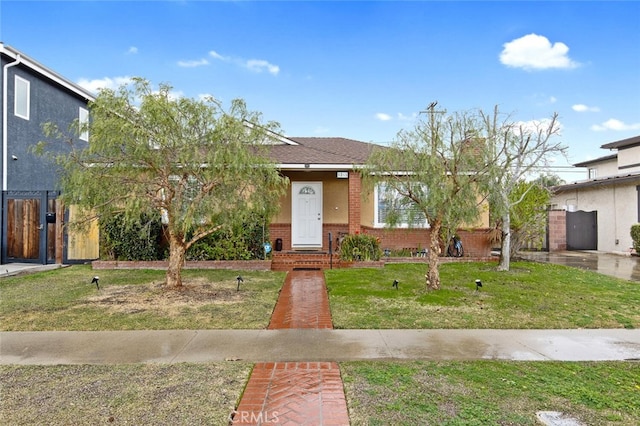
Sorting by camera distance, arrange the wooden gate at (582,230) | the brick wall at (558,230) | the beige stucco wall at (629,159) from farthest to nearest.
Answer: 1. the beige stucco wall at (629,159)
2. the wooden gate at (582,230)
3. the brick wall at (558,230)

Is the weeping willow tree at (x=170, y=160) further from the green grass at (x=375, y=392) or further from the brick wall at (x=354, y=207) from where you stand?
the brick wall at (x=354, y=207)

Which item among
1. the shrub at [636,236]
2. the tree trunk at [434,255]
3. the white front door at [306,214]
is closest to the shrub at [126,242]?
the white front door at [306,214]

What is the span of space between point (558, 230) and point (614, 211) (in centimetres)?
236

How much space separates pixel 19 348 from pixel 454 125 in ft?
24.9

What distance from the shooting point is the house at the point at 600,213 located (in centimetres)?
1653

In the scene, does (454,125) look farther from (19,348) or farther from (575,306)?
(19,348)

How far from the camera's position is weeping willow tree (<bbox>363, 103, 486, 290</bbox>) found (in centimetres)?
699

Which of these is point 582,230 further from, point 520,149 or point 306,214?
point 306,214

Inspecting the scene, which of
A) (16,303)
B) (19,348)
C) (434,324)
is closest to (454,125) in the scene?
(434,324)

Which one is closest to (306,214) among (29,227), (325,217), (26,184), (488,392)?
(325,217)

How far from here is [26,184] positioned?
12766mm

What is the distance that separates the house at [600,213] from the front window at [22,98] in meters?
21.4

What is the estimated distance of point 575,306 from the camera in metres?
6.89

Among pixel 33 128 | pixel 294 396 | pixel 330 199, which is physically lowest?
pixel 294 396
